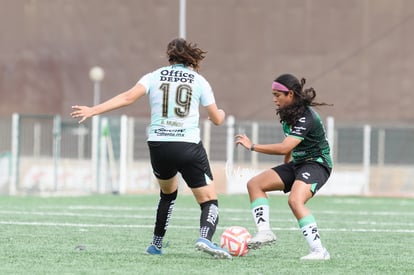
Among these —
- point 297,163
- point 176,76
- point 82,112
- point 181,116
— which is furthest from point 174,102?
point 297,163

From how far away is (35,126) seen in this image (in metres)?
36.6

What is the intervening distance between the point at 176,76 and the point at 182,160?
2.59 ft

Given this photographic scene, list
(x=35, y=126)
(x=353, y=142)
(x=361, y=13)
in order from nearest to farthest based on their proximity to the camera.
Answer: (x=353, y=142) → (x=35, y=126) → (x=361, y=13)

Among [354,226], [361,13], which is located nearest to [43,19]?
[361,13]

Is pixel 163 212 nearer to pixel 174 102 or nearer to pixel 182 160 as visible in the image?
pixel 182 160

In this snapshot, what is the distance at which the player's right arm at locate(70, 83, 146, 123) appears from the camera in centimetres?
896

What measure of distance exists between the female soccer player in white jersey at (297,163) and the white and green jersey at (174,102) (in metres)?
0.53

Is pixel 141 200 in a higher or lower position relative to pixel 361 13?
lower

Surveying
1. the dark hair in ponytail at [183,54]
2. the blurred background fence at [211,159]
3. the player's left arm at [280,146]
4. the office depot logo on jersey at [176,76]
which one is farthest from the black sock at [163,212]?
the blurred background fence at [211,159]

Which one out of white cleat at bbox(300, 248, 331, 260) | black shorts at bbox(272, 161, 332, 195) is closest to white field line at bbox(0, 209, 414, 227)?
black shorts at bbox(272, 161, 332, 195)

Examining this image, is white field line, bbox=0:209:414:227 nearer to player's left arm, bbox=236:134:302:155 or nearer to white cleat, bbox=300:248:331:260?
white cleat, bbox=300:248:331:260

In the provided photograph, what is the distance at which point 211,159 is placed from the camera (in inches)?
1182

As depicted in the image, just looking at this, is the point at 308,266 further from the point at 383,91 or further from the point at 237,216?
the point at 383,91

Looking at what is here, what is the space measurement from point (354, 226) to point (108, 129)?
1500cm
